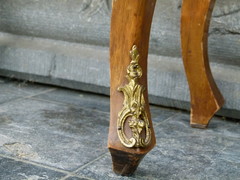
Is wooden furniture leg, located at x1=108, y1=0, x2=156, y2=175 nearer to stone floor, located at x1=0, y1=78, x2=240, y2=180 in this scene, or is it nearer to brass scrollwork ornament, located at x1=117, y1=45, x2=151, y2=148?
brass scrollwork ornament, located at x1=117, y1=45, x2=151, y2=148

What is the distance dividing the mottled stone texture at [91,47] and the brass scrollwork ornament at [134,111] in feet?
2.75

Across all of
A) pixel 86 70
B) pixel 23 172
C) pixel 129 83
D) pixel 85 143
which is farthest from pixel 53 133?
pixel 86 70

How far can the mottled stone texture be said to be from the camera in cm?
208

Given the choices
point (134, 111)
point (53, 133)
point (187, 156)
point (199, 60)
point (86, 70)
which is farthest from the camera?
point (86, 70)

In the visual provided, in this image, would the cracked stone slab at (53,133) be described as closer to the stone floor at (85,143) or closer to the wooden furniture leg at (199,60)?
the stone floor at (85,143)

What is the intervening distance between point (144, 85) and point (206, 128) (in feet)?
2.22

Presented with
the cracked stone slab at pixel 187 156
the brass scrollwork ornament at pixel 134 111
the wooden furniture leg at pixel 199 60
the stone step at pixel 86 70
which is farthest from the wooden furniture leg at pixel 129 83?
the stone step at pixel 86 70

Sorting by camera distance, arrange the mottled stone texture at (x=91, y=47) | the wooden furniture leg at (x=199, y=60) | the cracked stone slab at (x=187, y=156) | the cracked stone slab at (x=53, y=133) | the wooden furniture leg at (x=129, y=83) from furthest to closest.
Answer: the mottled stone texture at (x=91, y=47) < the wooden furniture leg at (x=199, y=60) < the cracked stone slab at (x=53, y=133) < the cracked stone slab at (x=187, y=156) < the wooden furniture leg at (x=129, y=83)

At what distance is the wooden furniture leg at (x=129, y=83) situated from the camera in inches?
50.2

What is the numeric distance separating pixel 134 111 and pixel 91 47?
1174mm

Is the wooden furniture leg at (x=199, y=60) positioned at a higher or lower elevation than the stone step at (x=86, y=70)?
higher

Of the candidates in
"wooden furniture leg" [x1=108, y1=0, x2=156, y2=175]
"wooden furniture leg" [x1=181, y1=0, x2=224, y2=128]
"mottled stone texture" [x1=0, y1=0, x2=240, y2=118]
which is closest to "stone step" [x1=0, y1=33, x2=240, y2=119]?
"mottled stone texture" [x1=0, y1=0, x2=240, y2=118]

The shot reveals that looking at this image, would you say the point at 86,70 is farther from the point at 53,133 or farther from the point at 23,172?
the point at 23,172

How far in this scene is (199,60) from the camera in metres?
1.87
